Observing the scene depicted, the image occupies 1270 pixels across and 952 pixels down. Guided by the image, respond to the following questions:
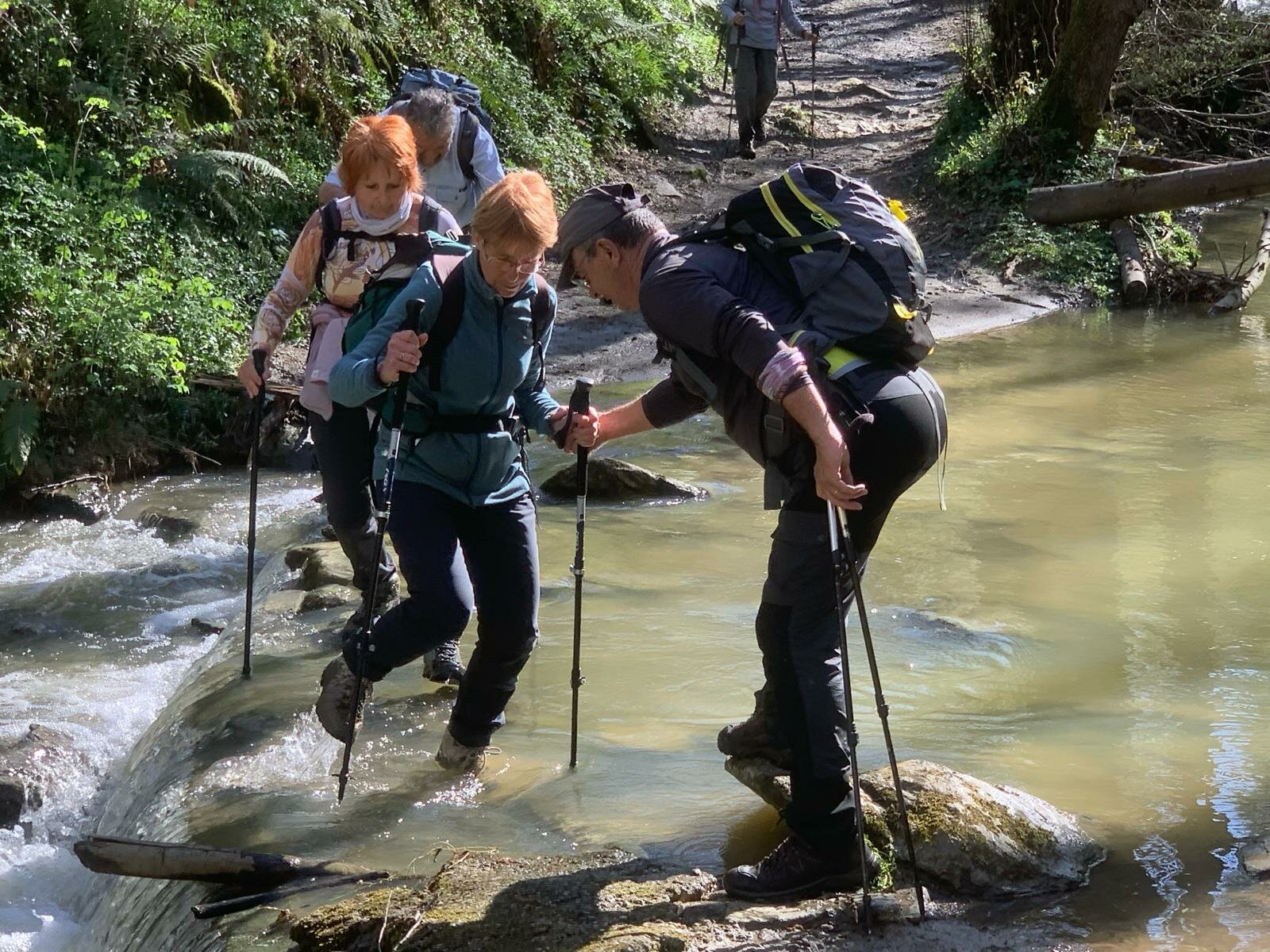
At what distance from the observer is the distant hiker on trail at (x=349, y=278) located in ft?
17.8

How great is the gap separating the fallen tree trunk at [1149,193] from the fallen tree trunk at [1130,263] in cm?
43

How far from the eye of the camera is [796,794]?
3959 millimetres

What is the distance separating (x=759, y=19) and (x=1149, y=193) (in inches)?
255

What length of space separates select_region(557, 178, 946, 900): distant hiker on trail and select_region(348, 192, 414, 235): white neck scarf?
1626 millimetres

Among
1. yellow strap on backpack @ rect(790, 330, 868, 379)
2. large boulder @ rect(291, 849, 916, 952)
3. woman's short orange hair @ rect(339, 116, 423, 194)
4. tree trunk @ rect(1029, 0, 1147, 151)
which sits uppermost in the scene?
tree trunk @ rect(1029, 0, 1147, 151)

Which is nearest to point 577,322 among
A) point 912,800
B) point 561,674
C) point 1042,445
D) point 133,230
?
point 133,230

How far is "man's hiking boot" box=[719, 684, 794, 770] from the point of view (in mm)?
4566

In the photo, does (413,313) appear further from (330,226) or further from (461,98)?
(461,98)

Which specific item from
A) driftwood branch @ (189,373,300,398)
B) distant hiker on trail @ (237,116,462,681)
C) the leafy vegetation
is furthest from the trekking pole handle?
driftwood branch @ (189,373,300,398)

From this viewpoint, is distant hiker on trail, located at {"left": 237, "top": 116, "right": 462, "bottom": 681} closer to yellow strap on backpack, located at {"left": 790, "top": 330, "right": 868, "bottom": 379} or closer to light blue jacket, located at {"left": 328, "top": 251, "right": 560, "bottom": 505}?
light blue jacket, located at {"left": 328, "top": 251, "right": 560, "bottom": 505}

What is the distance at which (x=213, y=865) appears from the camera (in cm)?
429

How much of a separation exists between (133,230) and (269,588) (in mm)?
4945

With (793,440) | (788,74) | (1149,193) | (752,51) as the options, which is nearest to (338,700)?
(793,440)

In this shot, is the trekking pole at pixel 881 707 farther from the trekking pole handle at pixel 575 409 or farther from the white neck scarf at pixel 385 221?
the white neck scarf at pixel 385 221
